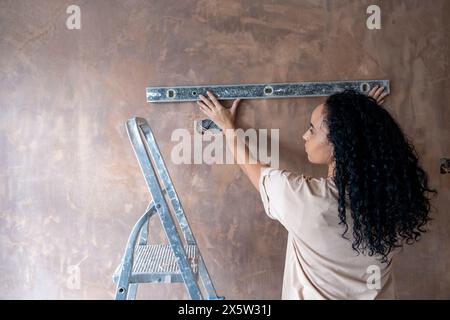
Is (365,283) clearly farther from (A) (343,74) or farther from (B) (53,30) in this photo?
(B) (53,30)

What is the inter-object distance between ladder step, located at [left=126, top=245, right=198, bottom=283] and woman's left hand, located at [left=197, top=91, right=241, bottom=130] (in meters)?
0.47

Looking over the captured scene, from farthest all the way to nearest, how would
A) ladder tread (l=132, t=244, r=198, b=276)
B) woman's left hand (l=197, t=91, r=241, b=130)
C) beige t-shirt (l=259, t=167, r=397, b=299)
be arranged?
woman's left hand (l=197, t=91, r=241, b=130) → ladder tread (l=132, t=244, r=198, b=276) → beige t-shirt (l=259, t=167, r=397, b=299)

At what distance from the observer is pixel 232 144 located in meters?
1.27

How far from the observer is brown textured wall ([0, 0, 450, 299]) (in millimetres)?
1357

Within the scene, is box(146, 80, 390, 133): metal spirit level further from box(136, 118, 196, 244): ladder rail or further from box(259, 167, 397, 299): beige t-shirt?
box(259, 167, 397, 299): beige t-shirt

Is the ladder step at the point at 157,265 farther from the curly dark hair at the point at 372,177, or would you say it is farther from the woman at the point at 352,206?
the curly dark hair at the point at 372,177

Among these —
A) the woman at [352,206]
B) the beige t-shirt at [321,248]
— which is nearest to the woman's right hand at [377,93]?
the woman at [352,206]

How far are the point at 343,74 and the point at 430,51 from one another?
13.6 inches

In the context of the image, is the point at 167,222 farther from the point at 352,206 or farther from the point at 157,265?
the point at 352,206

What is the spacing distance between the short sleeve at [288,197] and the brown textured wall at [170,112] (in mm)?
420

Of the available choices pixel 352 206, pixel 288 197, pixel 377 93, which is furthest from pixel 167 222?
pixel 377 93

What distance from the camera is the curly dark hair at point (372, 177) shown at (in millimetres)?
893

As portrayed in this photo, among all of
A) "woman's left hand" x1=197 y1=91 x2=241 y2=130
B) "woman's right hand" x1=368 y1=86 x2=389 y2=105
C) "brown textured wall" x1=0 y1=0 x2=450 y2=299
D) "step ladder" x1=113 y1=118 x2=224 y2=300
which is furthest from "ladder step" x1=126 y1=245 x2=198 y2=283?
"woman's right hand" x1=368 y1=86 x2=389 y2=105

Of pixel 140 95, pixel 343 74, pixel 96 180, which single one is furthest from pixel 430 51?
pixel 96 180
